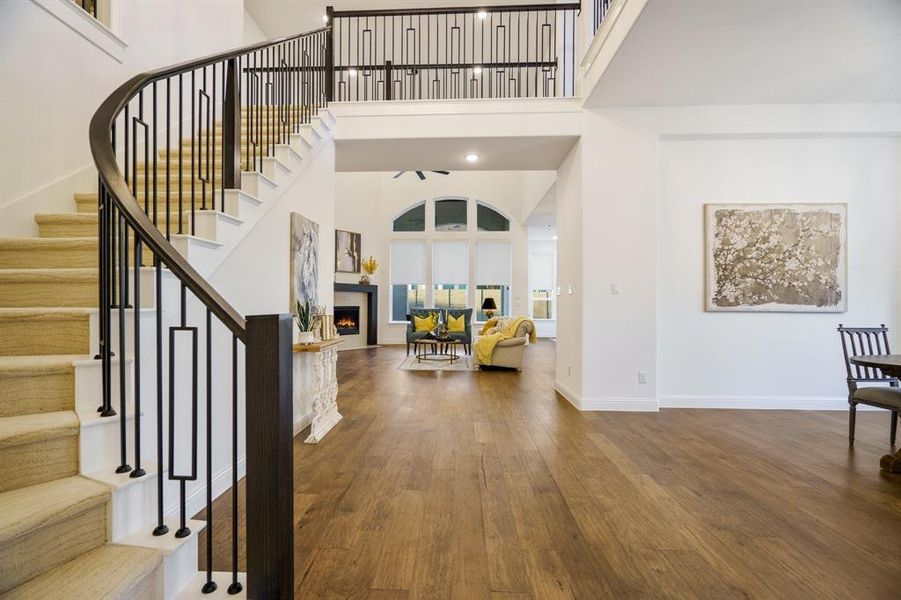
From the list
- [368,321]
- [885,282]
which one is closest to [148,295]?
[885,282]

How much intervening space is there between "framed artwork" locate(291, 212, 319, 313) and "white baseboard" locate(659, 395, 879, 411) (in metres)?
3.76

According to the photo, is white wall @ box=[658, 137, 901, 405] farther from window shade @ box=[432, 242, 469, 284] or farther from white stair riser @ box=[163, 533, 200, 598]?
window shade @ box=[432, 242, 469, 284]

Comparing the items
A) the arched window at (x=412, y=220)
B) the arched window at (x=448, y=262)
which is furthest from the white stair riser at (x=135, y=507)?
the arched window at (x=412, y=220)

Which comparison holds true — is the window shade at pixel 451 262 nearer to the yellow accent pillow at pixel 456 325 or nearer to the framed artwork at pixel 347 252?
the framed artwork at pixel 347 252

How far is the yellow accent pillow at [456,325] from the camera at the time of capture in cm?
878

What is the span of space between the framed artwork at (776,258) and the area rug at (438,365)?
382 centimetres

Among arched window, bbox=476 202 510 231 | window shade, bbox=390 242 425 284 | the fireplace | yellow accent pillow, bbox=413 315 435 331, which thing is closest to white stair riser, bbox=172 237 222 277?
yellow accent pillow, bbox=413 315 435 331

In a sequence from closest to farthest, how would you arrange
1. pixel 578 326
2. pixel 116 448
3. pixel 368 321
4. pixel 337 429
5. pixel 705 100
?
pixel 116 448 < pixel 337 429 < pixel 705 100 < pixel 578 326 < pixel 368 321

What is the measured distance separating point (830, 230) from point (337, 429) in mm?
5326

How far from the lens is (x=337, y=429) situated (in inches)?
141

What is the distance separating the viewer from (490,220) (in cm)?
1103

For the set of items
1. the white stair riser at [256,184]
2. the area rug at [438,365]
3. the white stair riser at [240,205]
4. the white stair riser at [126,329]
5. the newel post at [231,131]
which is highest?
the newel post at [231,131]

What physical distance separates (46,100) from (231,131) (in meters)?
1.34

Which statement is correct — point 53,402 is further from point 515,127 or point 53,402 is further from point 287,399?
point 515,127
